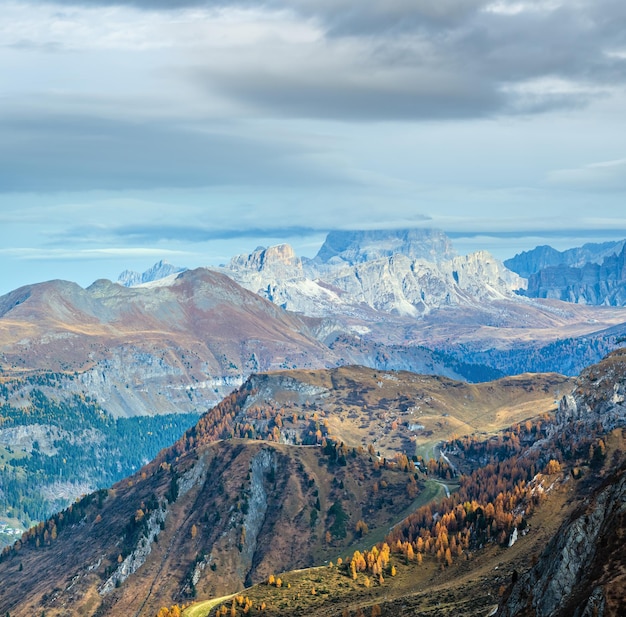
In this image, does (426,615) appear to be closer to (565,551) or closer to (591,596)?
(565,551)

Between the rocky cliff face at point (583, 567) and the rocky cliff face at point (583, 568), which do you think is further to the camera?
the rocky cliff face at point (583, 567)

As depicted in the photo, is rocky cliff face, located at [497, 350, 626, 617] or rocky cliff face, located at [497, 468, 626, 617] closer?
rocky cliff face, located at [497, 468, 626, 617]

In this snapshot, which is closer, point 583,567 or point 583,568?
point 583,568

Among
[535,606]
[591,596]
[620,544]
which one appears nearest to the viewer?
[591,596]

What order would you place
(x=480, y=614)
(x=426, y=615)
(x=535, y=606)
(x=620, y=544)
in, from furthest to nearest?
(x=426, y=615)
(x=480, y=614)
(x=535, y=606)
(x=620, y=544)

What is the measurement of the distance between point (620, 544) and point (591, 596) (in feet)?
48.9

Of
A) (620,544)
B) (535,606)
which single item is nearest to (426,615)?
(535,606)

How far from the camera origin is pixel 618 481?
122438mm

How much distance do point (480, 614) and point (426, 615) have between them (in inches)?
1153

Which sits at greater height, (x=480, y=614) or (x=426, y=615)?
(x=480, y=614)

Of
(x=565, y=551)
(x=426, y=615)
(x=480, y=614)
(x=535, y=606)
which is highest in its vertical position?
(x=565, y=551)

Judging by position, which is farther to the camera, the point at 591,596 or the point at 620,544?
the point at 620,544

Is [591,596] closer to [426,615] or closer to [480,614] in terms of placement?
[480,614]

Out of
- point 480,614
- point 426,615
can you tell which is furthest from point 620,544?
point 426,615
